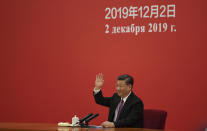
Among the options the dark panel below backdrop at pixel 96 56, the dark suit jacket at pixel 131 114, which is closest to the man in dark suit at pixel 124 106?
the dark suit jacket at pixel 131 114

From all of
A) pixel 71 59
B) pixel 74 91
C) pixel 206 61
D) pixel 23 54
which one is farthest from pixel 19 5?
pixel 206 61

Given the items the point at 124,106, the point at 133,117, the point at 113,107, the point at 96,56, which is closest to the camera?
the point at 133,117

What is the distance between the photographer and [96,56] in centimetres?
583

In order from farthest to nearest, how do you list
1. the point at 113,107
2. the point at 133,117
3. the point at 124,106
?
the point at 113,107 → the point at 124,106 → the point at 133,117

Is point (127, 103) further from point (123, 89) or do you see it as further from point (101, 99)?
point (101, 99)

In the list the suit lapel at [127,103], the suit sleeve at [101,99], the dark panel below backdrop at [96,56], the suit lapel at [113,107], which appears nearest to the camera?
the suit lapel at [127,103]

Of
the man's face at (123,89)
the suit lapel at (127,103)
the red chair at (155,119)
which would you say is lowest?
the red chair at (155,119)

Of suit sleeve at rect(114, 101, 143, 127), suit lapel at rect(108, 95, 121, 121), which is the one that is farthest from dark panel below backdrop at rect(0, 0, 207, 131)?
suit sleeve at rect(114, 101, 143, 127)

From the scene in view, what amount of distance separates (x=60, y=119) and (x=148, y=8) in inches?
82.7

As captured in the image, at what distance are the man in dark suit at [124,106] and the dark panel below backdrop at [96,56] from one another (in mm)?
1161

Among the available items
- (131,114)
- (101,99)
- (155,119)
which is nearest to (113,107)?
(101,99)

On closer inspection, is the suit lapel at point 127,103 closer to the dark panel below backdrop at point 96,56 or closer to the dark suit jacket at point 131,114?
the dark suit jacket at point 131,114

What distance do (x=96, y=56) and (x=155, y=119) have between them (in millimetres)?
1831

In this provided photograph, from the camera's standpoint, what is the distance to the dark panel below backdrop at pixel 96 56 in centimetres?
543
